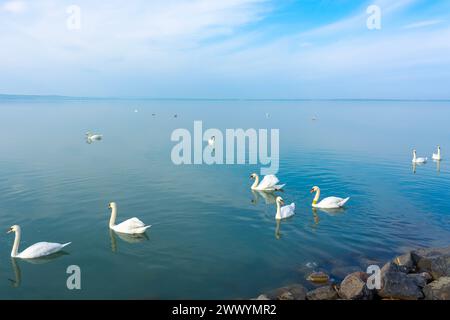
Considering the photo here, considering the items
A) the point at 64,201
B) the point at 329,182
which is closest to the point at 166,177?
the point at 64,201

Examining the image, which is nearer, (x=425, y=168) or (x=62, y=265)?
(x=62, y=265)

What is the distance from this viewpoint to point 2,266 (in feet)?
46.4

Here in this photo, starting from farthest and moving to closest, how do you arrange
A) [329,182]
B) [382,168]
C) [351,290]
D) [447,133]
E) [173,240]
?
[447,133] < [382,168] < [329,182] < [173,240] < [351,290]

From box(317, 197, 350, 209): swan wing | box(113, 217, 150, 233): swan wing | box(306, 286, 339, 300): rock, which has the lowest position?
box(306, 286, 339, 300): rock

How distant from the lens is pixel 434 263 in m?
13.4

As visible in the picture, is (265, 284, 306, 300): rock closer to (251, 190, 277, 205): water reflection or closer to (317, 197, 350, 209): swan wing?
(317, 197, 350, 209): swan wing

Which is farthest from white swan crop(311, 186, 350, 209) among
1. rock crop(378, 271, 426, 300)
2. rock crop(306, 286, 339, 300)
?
rock crop(306, 286, 339, 300)

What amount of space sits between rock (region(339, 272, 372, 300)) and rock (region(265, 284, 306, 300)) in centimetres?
119

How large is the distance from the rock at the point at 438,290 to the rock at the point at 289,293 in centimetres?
370

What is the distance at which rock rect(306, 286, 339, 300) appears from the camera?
1173 centimetres

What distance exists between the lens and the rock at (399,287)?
11.8 metres

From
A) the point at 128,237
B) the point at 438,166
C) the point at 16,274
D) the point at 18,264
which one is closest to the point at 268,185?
the point at 128,237
